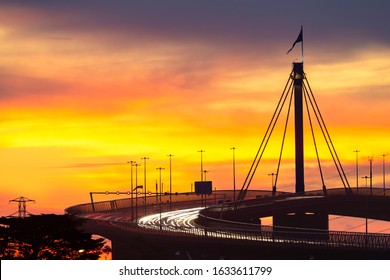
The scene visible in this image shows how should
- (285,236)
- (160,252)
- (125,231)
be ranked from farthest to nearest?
(125,231)
(160,252)
(285,236)

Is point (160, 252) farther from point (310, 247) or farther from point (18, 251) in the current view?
point (310, 247)

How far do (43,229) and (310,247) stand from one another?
31.2 m

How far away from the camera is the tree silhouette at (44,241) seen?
13388 centimetres

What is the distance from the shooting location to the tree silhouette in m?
134

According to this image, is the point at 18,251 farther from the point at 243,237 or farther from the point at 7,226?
the point at 243,237

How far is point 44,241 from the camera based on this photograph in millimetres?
134750

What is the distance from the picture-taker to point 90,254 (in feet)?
445

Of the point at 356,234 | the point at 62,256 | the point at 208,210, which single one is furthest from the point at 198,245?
the point at 208,210

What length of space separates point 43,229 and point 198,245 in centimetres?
1738

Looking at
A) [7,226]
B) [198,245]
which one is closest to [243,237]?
[198,245]
